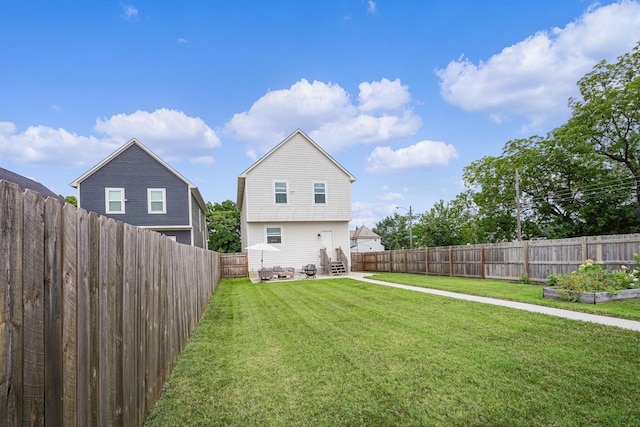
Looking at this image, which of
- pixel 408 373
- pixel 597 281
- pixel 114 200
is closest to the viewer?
pixel 408 373

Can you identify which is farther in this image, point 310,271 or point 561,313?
point 310,271

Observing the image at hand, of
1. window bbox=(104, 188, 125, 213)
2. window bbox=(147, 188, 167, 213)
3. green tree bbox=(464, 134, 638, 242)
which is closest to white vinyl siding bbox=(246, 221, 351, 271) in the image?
window bbox=(147, 188, 167, 213)

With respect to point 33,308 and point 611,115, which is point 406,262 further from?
point 33,308

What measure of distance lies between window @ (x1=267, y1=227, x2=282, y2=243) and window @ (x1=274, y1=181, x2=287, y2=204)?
5.50 feet

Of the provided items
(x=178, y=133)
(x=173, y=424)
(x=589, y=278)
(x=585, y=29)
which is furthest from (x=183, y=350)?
(x=585, y=29)

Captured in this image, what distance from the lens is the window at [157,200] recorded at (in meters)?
20.4

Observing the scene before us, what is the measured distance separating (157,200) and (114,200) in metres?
2.11

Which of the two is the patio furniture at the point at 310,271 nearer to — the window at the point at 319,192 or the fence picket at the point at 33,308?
the window at the point at 319,192

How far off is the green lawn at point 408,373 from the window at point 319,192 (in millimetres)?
14749

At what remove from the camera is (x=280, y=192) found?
21.4 metres

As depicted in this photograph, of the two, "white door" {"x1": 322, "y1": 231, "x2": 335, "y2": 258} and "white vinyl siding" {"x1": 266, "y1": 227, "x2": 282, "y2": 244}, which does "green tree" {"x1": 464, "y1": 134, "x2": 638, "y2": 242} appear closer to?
"white door" {"x1": 322, "y1": 231, "x2": 335, "y2": 258}

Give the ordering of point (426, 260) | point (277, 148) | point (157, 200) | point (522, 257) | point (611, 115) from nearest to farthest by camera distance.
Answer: point (522, 257) → point (426, 260) → point (157, 200) → point (277, 148) → point (611, 115)

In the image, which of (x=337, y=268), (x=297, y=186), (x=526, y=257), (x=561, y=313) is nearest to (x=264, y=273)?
(x=337, y=268)

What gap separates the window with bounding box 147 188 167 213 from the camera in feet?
66.8
